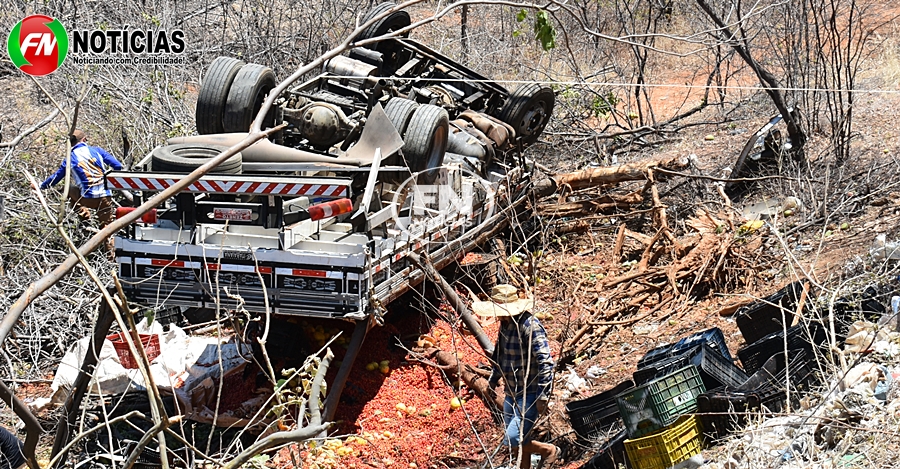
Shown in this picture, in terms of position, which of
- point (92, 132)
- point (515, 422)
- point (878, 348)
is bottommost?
point (515, 422)

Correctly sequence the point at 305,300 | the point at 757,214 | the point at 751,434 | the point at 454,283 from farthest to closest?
1. the point at 757,214
2. the point at 454,283
3. the point at 305,300
4. the point at 751,434

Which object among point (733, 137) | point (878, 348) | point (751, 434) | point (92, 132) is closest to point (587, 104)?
point (733, 137)

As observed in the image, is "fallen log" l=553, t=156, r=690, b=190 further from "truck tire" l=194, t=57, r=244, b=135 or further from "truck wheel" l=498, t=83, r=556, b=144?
"truck tire" l=194, t=57, r=244, b=135

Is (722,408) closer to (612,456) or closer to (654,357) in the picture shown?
(612,456)

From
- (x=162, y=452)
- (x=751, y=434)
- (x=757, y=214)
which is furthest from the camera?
(x=757, y=214)

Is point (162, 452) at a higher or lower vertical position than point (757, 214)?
higher

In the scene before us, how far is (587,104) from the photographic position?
13.3 meters

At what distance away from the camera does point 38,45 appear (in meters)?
11.6

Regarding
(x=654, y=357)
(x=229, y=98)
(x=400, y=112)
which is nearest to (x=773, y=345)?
(x=654, y=357)

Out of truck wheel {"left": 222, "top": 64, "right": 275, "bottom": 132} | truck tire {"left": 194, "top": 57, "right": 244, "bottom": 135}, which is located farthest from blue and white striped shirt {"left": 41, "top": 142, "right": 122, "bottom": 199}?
truck wheel {"left": 222, "top": 64, "right": 275, "bottom": 132}

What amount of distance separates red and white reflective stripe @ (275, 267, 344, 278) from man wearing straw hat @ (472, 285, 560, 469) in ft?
3.61

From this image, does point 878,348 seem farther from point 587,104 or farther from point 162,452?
point 587,104

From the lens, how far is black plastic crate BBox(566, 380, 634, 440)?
20.3 feet

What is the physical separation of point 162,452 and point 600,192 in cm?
891
